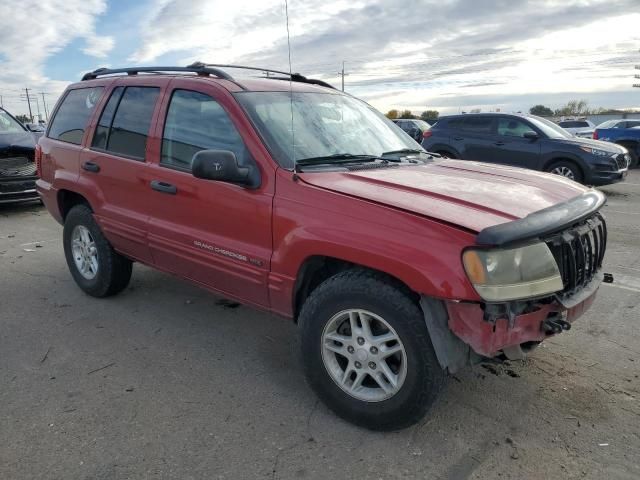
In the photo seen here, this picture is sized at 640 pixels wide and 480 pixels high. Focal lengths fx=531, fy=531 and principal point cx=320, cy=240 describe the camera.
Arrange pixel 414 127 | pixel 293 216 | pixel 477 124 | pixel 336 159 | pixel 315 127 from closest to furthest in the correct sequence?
pixel 293 216
pixel 336 159
pixel 315 127
pixel 477 124
pixel 414 127

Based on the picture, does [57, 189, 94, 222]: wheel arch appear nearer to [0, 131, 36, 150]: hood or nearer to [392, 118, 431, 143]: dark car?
[0, 131, 36, 150]: hood

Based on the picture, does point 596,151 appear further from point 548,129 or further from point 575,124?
point 575,124

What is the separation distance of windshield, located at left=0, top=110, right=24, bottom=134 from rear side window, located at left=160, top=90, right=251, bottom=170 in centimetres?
743

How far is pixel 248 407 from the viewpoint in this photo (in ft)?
10.1

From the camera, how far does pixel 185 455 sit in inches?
103

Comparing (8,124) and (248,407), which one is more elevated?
(8,124)

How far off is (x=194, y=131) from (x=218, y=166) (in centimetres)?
78

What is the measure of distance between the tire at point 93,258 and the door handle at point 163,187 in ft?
3.39

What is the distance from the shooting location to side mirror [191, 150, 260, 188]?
2.97 meters

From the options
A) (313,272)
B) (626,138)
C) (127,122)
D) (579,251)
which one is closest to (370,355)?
(313,272)

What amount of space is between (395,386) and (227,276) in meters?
1.32

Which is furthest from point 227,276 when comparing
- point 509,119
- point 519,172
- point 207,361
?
point 509,119

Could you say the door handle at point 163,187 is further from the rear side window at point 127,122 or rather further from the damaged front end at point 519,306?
the damaged front end at point 519,306

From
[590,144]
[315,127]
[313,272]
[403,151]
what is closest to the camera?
[313,272]
